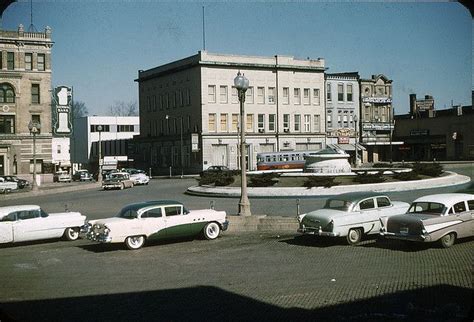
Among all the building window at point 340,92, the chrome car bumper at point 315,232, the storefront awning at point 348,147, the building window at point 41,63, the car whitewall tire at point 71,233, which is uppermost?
the building window at point 41,63

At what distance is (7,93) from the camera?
208 feet

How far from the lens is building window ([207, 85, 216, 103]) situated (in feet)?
244

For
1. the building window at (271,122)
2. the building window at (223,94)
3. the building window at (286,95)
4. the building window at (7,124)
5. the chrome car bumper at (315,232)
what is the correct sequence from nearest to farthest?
the chrome car bumper at (315,232) < the building window at (7,124) < the building window at (223,94) < the building window at (271,122) < the building window at (286,95)

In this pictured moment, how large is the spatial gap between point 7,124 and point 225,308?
2350 inches

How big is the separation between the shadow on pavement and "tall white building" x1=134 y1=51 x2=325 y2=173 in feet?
204

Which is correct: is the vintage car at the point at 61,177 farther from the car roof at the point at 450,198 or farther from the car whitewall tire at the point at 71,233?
the car roof at the point at 450,198

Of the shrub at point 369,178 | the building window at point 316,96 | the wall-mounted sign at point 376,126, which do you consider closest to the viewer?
the shrub at point 369,178

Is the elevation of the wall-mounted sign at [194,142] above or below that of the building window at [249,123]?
below

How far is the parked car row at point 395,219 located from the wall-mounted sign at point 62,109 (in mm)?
42639

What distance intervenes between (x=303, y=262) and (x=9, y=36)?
57273 mm

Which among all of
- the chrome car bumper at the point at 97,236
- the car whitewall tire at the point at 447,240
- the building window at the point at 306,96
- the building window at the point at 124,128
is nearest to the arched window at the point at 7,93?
the building window at the point at 306,96

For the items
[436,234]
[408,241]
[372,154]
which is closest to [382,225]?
[408,241]

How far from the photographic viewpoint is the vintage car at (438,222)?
1486 centimetres

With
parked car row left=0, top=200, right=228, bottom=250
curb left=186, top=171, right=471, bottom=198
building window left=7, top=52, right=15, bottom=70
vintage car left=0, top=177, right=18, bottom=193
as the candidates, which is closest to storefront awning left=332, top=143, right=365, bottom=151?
building window left=7, top=52, right=15, bottom=70
